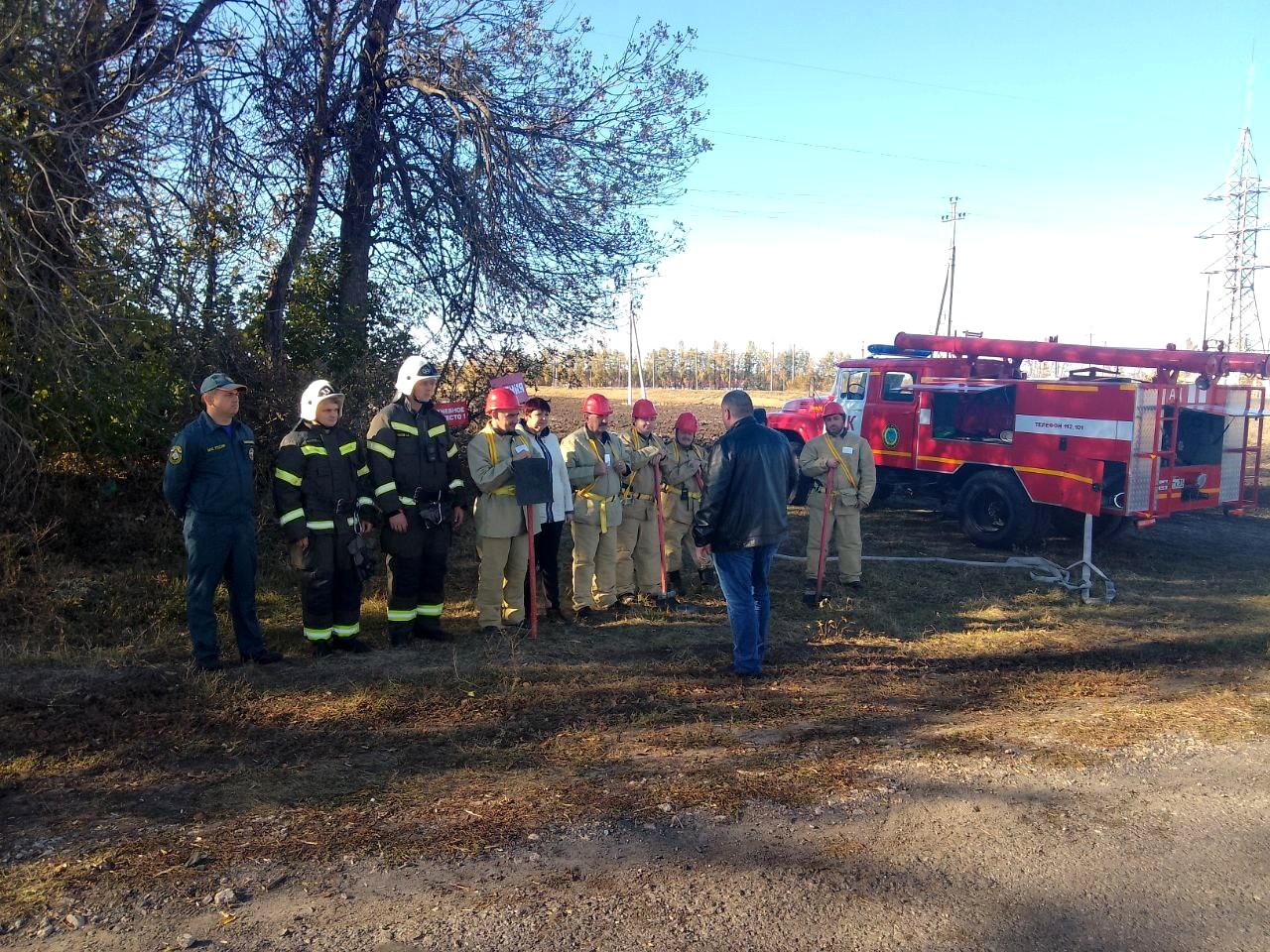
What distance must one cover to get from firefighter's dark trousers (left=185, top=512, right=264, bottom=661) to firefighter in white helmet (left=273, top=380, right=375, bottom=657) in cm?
31

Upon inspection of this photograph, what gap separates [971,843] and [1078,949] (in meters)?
0.74

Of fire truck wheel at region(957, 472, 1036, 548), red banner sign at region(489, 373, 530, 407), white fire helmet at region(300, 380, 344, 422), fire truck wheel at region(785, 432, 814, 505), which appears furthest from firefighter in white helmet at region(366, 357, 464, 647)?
fire truck wheel at region(957, 472, 1036, 548)

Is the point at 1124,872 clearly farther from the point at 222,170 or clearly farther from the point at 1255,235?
the point at 1255,235

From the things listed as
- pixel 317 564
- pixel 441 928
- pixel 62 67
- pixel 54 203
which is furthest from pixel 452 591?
pixel 441 928

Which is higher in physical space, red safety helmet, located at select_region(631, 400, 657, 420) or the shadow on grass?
red safety helmet, located at select_region(631, 400, 657, 420)

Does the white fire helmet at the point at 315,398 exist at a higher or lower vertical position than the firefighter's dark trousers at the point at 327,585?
higher

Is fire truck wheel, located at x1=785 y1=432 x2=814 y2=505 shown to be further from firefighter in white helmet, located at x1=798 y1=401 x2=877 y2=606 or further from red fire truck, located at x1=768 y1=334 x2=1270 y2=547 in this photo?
firefighter in white helmet, located at x1=798 y1=401 x2=877 y2=606

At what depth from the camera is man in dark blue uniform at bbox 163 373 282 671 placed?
20.0ft

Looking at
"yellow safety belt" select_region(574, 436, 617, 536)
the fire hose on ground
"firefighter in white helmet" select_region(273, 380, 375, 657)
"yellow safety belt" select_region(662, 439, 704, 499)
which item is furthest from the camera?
the fire hose on ground

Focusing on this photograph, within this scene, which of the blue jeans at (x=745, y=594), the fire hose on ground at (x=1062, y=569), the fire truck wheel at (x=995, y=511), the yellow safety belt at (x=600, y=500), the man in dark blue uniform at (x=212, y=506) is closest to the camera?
the man in dark blue uniform at (x=212, y=506)

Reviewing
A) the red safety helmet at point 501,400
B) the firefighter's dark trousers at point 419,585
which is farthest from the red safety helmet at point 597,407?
the firefighter's dark trousers at point 419,585

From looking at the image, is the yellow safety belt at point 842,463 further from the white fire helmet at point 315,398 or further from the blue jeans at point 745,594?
the white fire helmet at point 315,398

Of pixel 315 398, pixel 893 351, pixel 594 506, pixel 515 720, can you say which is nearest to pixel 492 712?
pixel 515 720

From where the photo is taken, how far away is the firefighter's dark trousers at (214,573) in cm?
618
